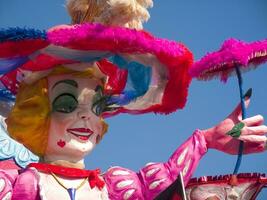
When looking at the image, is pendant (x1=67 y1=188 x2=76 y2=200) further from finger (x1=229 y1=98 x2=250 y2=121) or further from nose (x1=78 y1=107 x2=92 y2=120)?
finger (x1=229 y1=98 x2=250 y2=121)

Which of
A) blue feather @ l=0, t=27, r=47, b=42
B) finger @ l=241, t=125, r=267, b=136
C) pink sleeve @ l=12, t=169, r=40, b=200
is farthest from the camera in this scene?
finger @ l=241, t=125, r=267, b=136

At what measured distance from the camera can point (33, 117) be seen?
2.87 meters

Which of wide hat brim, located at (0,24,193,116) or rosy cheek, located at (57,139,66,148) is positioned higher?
wide hat brim, located at (0,24,193,116)

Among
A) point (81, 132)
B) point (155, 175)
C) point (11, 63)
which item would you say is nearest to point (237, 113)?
point (155, 175)

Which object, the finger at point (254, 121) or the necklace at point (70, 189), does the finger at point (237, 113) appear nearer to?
the finger at point (254, 121)

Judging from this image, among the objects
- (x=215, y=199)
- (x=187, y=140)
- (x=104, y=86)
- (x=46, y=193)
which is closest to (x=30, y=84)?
(x=104, y=86)

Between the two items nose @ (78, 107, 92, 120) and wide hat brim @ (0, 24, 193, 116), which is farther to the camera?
nose @ (78, 107, 92, 120)

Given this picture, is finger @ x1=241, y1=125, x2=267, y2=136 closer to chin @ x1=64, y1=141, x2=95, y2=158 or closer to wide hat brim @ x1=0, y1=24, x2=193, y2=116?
wide hat brim @ x1=0, y1=24, x2=193, y2=116

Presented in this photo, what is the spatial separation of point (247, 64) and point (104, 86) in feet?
2.49

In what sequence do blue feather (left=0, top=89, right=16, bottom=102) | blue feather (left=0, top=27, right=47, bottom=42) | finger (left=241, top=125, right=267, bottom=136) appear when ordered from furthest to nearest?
blue feather (left=0, top=89, right=16, bottom=102) < finger (left=241, top=125, right=267, bottom=136) < blue feather (left=0, top=27, right=47, bottom=42)

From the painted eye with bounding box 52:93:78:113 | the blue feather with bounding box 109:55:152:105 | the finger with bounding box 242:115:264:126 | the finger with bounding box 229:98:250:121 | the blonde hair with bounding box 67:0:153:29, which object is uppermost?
the blonde hair with bounding box 67:0:153:29

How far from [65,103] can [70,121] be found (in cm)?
9

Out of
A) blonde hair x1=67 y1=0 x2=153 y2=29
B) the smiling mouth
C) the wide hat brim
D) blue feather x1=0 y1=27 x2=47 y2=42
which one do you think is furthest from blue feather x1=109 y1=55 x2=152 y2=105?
blue feather x1=0 y1=27 x2=47 y2=42

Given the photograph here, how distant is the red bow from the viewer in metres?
2.82
